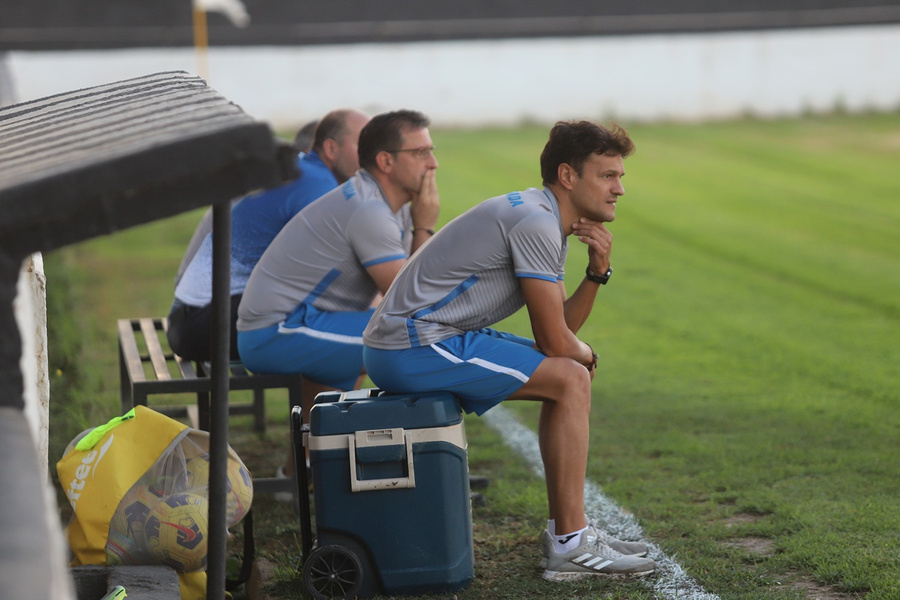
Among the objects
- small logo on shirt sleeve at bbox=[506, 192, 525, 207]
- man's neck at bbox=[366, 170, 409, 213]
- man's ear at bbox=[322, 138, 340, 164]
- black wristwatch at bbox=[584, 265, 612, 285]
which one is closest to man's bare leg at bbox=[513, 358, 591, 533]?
black wristwatch at bbox=[584, 265, 612, 285]

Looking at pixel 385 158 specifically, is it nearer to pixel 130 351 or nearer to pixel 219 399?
pixel 130 351

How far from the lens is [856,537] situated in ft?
12.8

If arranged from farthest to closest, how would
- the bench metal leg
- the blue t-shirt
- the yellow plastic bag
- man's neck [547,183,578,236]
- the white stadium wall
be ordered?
the white stadium wall
the bench metal leg
the blue t-shirt
man's neck [547,183,578,236]
the yellow plastic bag

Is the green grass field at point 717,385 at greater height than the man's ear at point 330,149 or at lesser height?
lesser

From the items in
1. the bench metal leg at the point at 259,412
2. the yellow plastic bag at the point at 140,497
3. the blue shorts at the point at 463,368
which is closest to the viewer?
the yellow plastic bag at the point at 140,497

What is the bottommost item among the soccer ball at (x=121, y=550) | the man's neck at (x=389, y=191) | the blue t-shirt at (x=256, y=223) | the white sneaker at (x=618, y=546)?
the white sneaker at (x=618, y=546)

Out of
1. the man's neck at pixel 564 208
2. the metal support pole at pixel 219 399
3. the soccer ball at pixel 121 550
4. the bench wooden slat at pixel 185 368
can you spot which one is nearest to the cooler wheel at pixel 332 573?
the soccer ball at pixel 121 550

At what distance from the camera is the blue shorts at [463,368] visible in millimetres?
3629

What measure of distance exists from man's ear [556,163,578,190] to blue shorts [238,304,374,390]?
104 centimetres

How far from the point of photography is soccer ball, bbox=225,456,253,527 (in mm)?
3541

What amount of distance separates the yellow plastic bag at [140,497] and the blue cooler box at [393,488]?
326 mm

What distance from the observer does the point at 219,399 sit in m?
2.65

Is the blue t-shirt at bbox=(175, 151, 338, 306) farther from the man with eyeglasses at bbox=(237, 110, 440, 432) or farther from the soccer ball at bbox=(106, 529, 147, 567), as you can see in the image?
the soccer ball at bbox=(106, 529, 147, 567)

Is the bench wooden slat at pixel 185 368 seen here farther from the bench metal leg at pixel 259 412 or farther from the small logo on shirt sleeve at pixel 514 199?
the small logo on shirt sleeve at pixel 514 199
